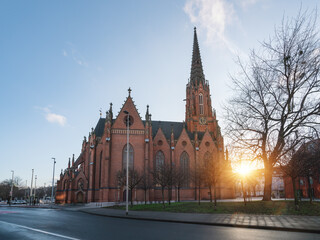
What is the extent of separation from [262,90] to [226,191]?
3449 cm

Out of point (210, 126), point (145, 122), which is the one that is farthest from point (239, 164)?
point (210, 126)

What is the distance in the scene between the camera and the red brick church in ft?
144

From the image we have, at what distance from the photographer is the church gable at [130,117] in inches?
1827

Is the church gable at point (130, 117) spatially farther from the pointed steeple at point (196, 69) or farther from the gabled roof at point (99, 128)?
the pointed steeple at point (196, 69)

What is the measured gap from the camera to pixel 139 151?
46281mm

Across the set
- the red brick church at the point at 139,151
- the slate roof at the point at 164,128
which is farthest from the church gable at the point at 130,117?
the slate roof at the point at 164,128

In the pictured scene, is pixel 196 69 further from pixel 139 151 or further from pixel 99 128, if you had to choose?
pixel 99 128

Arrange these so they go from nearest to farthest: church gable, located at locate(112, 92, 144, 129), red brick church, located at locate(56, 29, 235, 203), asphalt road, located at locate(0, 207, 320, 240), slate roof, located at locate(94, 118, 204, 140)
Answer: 1. asphalt road, located at locate(0, 207, 320, 240)
2. red brick church, located at locate(56, 29, 235, 203)
3. church gable, located at locate(112, 92, 144, 129)
4. slate roof, located at locate(94, 118, 204, 140)

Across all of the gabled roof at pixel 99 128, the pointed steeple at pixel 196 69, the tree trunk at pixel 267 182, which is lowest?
the tree trunk at pixel 267 182

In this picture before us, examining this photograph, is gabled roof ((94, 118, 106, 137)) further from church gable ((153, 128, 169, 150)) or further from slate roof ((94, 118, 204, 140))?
church gable ((153, 128, 169, 150))

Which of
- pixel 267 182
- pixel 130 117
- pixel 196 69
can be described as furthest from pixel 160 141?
pixel 267 182

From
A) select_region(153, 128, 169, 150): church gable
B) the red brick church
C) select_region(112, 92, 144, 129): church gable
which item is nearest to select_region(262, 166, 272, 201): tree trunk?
the red brick church

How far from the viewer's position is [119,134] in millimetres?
45812

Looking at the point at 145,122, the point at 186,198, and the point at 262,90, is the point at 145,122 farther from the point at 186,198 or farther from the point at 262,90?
the point at 262,90
